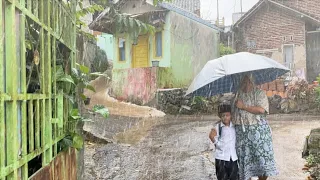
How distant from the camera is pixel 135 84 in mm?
15641

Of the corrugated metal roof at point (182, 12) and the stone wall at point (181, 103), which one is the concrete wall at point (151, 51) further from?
the stone wall at point (181, 103)

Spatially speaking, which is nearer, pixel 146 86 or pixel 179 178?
pixel 179 178

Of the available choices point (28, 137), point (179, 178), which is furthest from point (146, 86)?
point (28, 137)

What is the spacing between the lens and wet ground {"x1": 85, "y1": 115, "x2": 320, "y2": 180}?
17.7 feet

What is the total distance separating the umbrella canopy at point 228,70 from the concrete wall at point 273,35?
1644 centimetres

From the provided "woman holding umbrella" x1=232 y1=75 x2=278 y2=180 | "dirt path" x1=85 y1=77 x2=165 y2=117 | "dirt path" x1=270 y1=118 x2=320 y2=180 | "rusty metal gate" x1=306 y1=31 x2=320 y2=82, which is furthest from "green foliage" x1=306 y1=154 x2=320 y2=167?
"rusty metal gate" x1=306 y1=31 x2=320 y2=82

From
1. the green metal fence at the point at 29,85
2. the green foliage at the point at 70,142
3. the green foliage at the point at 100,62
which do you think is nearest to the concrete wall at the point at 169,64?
the green foliage at the point at 100,62

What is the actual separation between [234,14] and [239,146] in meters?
31.1

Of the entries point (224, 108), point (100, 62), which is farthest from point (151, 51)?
point (224, 108)

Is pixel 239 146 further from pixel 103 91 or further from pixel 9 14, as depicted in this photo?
pixel 103 91

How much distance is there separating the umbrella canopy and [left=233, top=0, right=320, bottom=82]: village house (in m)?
15.9

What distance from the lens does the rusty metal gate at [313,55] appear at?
64.5 ft

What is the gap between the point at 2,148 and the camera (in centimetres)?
171

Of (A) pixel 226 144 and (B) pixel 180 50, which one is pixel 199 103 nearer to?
(B) pixel 180 50
